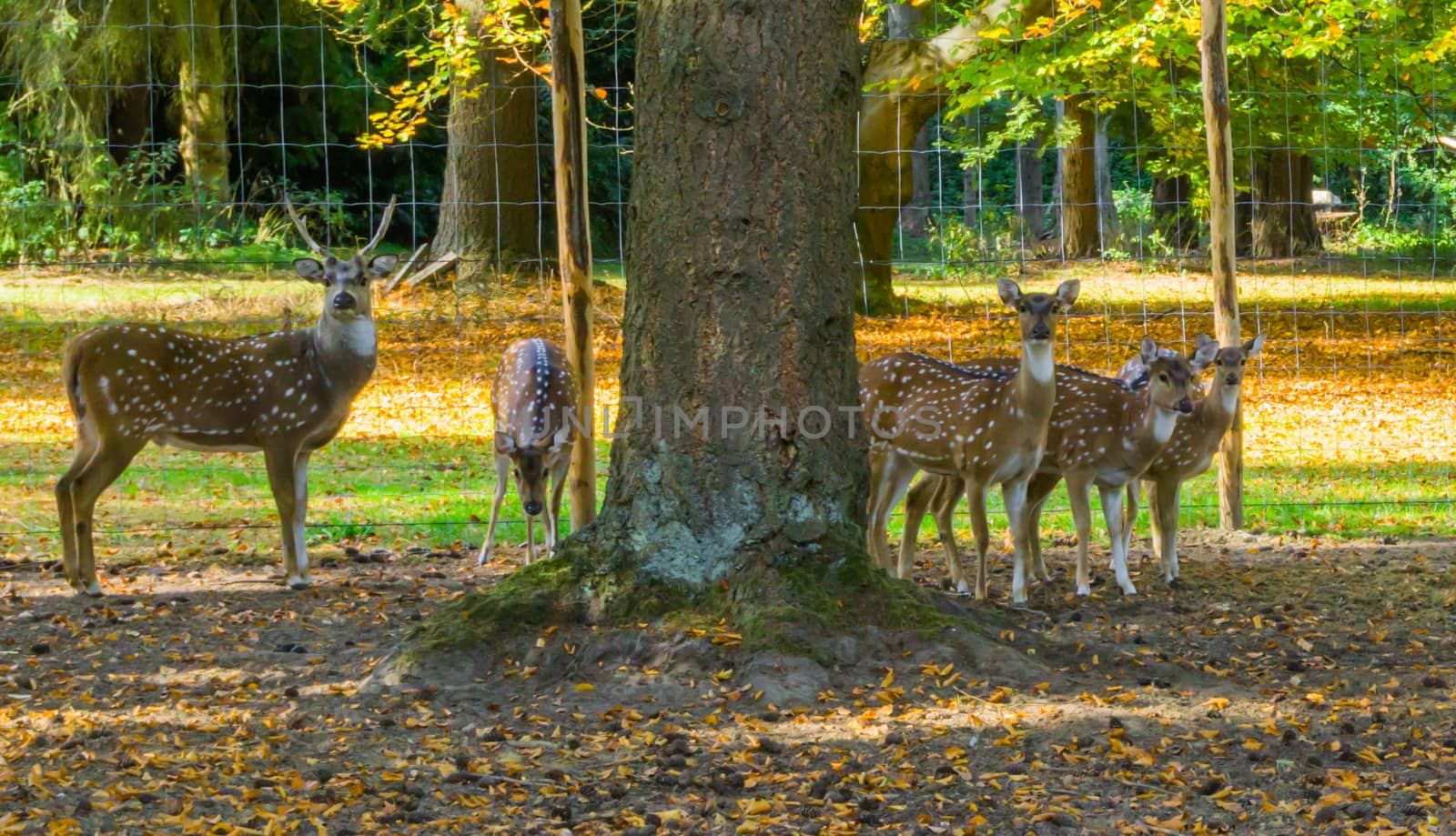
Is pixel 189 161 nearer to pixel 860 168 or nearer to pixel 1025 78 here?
pixel 860 168

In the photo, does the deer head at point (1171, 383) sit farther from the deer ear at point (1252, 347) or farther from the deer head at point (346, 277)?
the deer head at point (346, 277)

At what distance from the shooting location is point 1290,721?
16.9 ft

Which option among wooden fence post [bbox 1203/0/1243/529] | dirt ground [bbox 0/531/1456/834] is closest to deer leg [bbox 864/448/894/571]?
dirt ground [bbox 0/531/1456/834]

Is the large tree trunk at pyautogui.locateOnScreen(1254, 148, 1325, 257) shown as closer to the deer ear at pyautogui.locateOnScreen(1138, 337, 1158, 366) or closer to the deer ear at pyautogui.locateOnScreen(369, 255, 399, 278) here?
the deer ear at pyautogui.locateOnScreen(1138, 337, 1158, 366)

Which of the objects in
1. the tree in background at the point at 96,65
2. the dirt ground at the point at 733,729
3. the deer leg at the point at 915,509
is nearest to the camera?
the dirt ground at the point at 733,729

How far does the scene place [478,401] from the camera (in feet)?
43.4

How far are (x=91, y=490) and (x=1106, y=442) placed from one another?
4.66 meters

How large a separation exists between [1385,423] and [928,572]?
5.84 m

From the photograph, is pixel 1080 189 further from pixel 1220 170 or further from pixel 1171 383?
pixel 1171 383

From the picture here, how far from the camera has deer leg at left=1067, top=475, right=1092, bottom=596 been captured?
7.46 m

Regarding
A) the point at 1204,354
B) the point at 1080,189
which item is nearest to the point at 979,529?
the point at 1204,354

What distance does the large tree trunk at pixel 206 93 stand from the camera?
59.3ft

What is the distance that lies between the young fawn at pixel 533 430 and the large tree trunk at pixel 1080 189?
39.0 feet

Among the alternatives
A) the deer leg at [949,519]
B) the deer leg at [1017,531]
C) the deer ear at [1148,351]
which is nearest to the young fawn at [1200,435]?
the deer ear at [1148,351]
